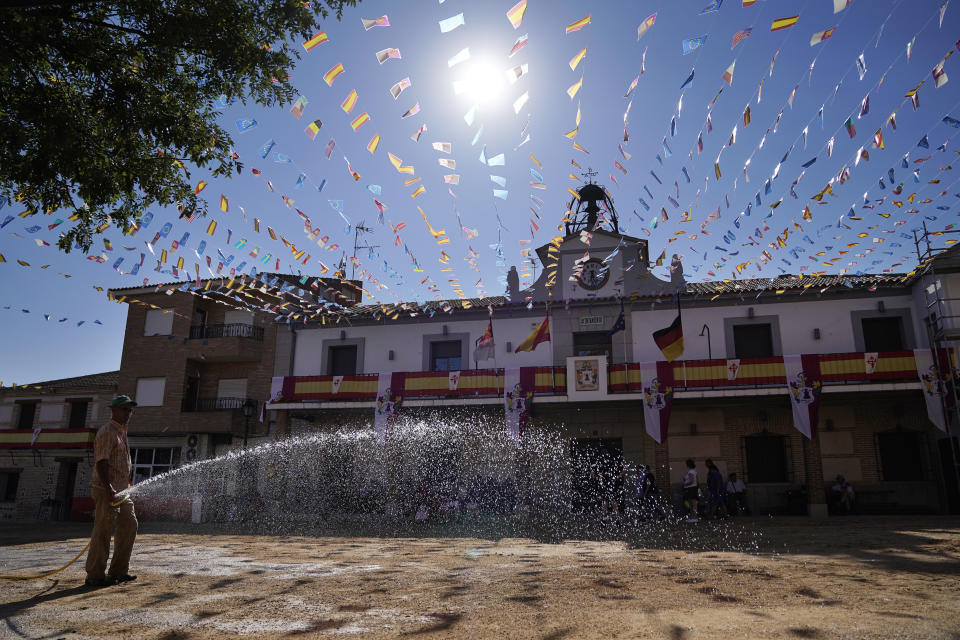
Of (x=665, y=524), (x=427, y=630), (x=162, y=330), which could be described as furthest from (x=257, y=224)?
(x=162, y=330)

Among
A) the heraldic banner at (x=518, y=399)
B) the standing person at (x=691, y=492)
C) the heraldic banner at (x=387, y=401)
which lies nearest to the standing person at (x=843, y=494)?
the standing person at (x=691, y=492)

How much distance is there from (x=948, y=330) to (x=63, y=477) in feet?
102

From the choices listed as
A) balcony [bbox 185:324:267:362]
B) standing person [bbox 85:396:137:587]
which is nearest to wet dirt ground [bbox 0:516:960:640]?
standing person [bbox 85:396:137:587]

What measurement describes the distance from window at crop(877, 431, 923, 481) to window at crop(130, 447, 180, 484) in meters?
23.7

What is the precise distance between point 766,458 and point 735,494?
2.15m

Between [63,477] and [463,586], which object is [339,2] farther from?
[63,477]

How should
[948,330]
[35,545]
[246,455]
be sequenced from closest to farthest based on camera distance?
1. [35,545]
2. [948,330]
3. [246,455]

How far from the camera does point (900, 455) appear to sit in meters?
18.1


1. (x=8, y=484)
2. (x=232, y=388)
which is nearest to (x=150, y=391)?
(x=232, y=388)

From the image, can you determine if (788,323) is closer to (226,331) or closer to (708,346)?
(708,346)

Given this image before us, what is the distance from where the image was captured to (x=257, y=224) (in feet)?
38.4

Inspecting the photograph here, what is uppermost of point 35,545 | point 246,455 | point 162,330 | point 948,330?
point 162,330

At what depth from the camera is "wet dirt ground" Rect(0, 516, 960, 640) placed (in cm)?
450

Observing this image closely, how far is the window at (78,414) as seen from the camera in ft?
86.2
